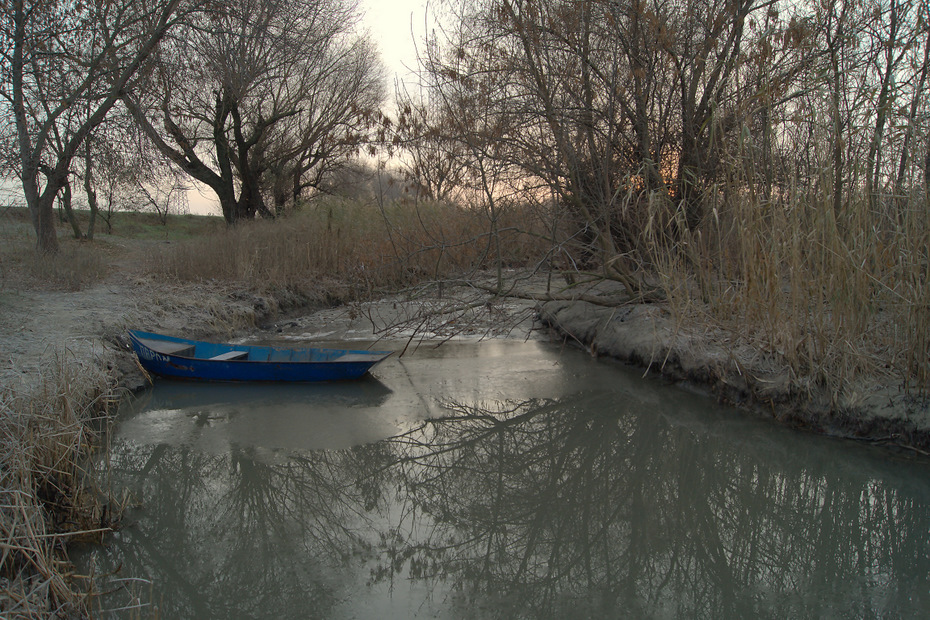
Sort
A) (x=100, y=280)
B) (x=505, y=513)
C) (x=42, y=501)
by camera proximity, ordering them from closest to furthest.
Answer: (x=42, y=501)
(x=505, y=513)
(x=100, y=280)

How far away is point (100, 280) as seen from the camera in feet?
32.3

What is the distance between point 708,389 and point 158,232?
70.3 ft

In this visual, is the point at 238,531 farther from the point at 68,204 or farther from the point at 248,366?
the point at 68,204

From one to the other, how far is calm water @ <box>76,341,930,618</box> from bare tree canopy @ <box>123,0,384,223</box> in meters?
7.97

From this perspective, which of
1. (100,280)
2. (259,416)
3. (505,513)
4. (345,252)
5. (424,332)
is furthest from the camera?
(345,252)

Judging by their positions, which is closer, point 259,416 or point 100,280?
point 259,416

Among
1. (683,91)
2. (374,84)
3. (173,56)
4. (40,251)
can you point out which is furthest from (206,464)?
(374,84)

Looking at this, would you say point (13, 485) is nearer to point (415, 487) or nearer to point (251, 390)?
point (415, 487)

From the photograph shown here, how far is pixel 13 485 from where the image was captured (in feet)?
10.1

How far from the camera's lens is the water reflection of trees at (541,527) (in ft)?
10.1

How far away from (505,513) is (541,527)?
28 centimetres

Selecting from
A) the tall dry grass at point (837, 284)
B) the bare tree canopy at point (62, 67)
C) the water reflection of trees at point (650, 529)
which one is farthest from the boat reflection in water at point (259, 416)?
the bare tree canopy at point (62, 67)

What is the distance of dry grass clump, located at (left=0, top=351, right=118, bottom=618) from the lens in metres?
2.65

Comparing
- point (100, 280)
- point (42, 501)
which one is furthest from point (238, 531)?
point (100, 280)
